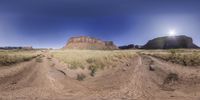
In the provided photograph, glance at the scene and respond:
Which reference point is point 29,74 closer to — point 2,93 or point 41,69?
point 41,69

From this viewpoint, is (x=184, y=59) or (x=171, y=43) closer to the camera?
(x=184, y=59)

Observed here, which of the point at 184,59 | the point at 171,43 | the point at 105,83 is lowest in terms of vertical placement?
the point at 105,83

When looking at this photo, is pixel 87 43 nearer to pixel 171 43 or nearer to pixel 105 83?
pixel 171 43

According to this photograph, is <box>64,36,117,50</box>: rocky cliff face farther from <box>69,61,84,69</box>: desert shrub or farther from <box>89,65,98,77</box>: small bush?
<box>89,65,98,77</box>: small bush

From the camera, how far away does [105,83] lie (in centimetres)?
1769

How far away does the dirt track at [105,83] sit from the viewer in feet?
48.4

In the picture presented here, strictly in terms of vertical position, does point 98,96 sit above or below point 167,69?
below

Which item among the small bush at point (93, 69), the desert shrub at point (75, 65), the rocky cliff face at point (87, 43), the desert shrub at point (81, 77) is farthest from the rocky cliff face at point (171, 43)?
the desert shrub at point (81, 77)

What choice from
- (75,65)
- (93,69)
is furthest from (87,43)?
(93,69)

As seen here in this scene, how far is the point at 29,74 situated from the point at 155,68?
10247 mm

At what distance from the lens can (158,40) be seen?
12738cm

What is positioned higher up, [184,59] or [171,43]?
[171,43]

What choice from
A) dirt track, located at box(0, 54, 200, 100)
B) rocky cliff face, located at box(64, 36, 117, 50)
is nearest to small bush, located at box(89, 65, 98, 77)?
dirt track, located at box(0, 54, 200, 100)

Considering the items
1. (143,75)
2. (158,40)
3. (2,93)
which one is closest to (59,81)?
(2,93)
